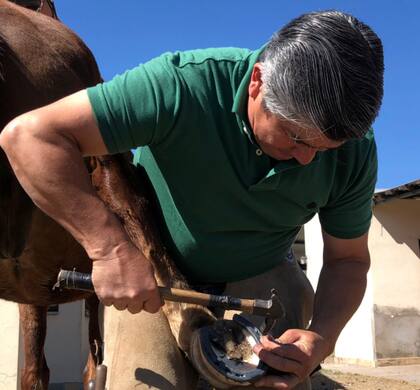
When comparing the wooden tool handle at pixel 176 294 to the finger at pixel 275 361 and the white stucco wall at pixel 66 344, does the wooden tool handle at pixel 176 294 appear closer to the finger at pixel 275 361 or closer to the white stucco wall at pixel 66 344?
the finger at pixel 275 361

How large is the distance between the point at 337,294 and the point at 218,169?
2.29ft

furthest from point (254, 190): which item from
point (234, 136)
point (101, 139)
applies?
point (101, 139)

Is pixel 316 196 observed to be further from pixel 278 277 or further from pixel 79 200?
pixel 79 200

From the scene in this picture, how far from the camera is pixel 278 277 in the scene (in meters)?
2.54

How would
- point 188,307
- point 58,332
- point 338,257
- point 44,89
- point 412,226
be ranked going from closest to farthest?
point 188,307
point 338,257
point 44,89
point 58,332
point 412,226

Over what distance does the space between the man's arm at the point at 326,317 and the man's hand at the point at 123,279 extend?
47 centimetres

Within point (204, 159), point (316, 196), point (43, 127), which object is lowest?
point (316, 196)

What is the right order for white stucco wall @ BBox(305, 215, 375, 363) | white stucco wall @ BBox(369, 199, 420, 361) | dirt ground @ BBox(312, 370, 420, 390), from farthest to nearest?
1. white stucco wall @ BBox(305, 215, 375, 363)
2. white stucco wall @ BBox(369, 199, 420, 361)
3. dirt ground @ BBox(312, 370, 420, 390)

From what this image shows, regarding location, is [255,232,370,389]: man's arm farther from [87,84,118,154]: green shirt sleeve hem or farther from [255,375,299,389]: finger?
[87,84,118,154]: green shirt sleeve hem

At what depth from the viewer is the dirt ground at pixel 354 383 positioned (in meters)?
8.07

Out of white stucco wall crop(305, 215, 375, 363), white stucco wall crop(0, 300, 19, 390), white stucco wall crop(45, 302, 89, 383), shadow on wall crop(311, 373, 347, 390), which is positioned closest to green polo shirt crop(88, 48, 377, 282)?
white stucco wall crop(0, 300, 19, 390)

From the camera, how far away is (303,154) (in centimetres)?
201

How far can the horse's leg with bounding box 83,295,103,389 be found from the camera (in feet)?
13.1

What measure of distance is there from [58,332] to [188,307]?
711cm
